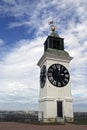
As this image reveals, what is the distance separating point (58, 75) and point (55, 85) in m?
1.62

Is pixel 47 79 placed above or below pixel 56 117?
above

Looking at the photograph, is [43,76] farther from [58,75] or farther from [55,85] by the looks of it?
[55,85]

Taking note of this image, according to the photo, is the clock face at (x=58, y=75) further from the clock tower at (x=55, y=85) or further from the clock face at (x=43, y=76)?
the clock face at (x=43, y=76)

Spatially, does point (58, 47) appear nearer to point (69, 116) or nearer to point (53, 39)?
point (53, 39)

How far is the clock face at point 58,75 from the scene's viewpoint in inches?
1319

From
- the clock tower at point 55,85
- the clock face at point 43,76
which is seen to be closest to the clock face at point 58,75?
the clock tower at point 55,85

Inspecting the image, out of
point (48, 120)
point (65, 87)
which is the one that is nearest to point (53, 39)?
point (65, 87)

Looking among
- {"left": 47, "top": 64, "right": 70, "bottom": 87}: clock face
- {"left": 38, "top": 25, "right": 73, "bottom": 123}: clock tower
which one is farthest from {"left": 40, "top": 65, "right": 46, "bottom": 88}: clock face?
{"left": 47, "top": 64, "right": 70, "bottom": 87}: clock face

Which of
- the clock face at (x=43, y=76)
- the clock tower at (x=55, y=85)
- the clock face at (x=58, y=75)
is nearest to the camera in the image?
the clock tower at (x=55, y=85)

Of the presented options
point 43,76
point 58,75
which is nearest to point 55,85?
point 58,75

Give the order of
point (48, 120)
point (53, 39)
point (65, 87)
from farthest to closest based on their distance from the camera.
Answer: point (53, 39) → point (65, 87) → point (48, 120)

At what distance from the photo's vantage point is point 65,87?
3400cm

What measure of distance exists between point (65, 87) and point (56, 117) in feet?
16.0

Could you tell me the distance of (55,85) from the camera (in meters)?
33.4
